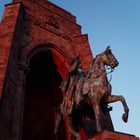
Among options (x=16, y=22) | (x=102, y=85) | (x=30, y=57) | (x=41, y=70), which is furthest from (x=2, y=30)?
(x=102, y=85)

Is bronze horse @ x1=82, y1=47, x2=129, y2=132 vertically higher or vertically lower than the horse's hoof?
higher

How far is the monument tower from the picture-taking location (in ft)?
28.9

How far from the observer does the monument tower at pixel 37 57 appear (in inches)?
346

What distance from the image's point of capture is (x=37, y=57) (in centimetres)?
1130

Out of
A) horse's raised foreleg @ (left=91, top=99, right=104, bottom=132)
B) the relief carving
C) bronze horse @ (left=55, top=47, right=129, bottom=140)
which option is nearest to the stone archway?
the relief carving

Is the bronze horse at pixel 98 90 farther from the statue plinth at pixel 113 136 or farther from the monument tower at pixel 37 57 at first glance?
the monument tower at pixel 37 57

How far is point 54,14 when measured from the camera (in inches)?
520

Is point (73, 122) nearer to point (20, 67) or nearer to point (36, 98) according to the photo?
point (20, 67)

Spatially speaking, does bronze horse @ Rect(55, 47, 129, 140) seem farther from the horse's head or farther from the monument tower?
the monument tower

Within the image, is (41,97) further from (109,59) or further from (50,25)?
(109,59)

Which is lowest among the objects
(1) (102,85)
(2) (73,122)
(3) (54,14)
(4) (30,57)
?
(2) (73,122)

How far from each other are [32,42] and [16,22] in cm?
115

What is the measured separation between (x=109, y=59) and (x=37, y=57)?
462 cm

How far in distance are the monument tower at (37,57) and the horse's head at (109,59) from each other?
2.12m
